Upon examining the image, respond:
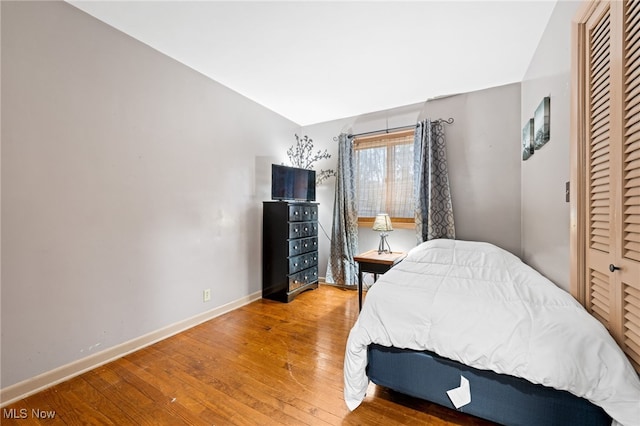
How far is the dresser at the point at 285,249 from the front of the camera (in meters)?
3.20

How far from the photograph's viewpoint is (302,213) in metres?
3.43

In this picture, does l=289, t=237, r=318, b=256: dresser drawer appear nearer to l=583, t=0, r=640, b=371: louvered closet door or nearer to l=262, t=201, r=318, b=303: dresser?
l=262, t=201, r=318, b=303: dresser

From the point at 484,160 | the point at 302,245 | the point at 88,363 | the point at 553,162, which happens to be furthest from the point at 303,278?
the point at 553,162

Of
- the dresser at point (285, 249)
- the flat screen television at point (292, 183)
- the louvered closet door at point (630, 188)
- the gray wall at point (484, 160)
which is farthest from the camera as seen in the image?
the flat screen television at point (292, 183)

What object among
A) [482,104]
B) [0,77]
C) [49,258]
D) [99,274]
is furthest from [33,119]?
[482,104]

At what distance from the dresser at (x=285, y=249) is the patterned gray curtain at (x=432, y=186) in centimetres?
149

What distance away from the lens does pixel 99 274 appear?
192 centimetres

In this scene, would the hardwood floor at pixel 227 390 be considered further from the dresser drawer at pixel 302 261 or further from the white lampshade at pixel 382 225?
the white lampshade at pixel 382 225

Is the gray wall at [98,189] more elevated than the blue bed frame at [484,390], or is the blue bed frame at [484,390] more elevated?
the gray wall at [98,189]

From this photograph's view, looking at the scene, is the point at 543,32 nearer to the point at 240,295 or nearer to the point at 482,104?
the point at 482,104

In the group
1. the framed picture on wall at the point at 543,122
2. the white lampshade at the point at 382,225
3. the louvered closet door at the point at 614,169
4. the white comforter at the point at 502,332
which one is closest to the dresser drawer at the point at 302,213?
the white lampshade at the point at 382,225

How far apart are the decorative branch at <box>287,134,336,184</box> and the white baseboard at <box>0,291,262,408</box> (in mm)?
2394

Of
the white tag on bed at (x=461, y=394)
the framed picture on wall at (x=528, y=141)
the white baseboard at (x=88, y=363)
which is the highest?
the framed picture on wall at (x=528, y=141)

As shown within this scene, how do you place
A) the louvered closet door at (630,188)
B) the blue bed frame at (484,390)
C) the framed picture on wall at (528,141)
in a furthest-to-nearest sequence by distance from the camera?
the framed picture on wall at (528,141) < the blue bed frame at (484,390) < the louvered closet door at (630,188)
